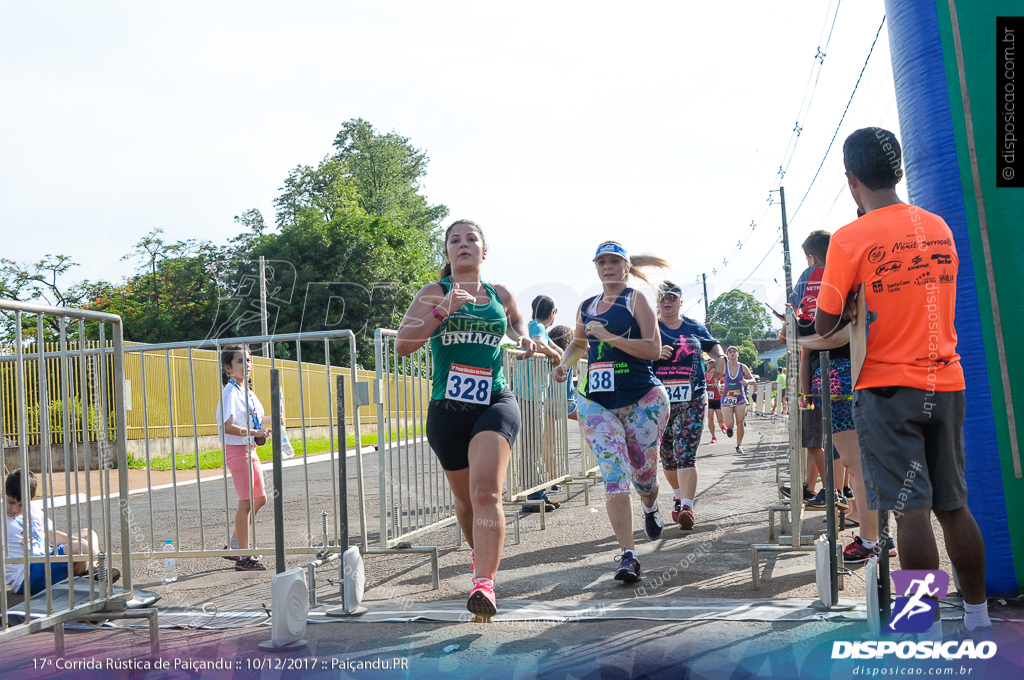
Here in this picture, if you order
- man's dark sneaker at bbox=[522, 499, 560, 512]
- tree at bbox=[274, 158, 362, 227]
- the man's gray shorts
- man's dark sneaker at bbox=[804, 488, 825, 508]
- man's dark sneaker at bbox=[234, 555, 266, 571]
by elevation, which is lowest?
man's dark sneaker at bbox=[522, 499, 560, 512]

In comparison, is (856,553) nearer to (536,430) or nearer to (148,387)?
(536,430)

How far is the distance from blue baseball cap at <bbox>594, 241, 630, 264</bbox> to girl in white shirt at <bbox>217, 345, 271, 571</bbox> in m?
2.55

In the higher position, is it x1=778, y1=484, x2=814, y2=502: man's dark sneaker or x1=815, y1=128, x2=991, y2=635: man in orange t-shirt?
x1=815, y1=128, x2=991, y2=635: man in orange t-shirt

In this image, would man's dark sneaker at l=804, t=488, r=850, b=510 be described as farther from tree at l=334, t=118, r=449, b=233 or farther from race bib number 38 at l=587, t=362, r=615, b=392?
tree at l=334, t=118, r=449, b=233

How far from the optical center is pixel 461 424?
432cm

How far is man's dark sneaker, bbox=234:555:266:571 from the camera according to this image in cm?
584

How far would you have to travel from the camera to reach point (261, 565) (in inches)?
234

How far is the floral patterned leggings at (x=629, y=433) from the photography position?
510cm

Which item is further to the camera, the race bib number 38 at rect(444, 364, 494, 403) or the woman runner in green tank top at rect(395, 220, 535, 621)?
the race bib number 38 at rect(444, 364, 494, 403)

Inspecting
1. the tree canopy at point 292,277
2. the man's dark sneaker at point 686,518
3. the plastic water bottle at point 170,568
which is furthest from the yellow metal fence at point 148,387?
the tree canopy at point 292,277

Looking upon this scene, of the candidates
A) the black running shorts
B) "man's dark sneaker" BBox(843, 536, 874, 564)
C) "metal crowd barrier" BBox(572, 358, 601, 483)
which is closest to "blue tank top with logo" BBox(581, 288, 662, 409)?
the black running shorts

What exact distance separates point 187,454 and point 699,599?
1362cm

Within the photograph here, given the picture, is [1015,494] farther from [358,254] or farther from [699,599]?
[358,254]

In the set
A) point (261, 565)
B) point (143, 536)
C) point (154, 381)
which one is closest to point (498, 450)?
point (261, 565)
